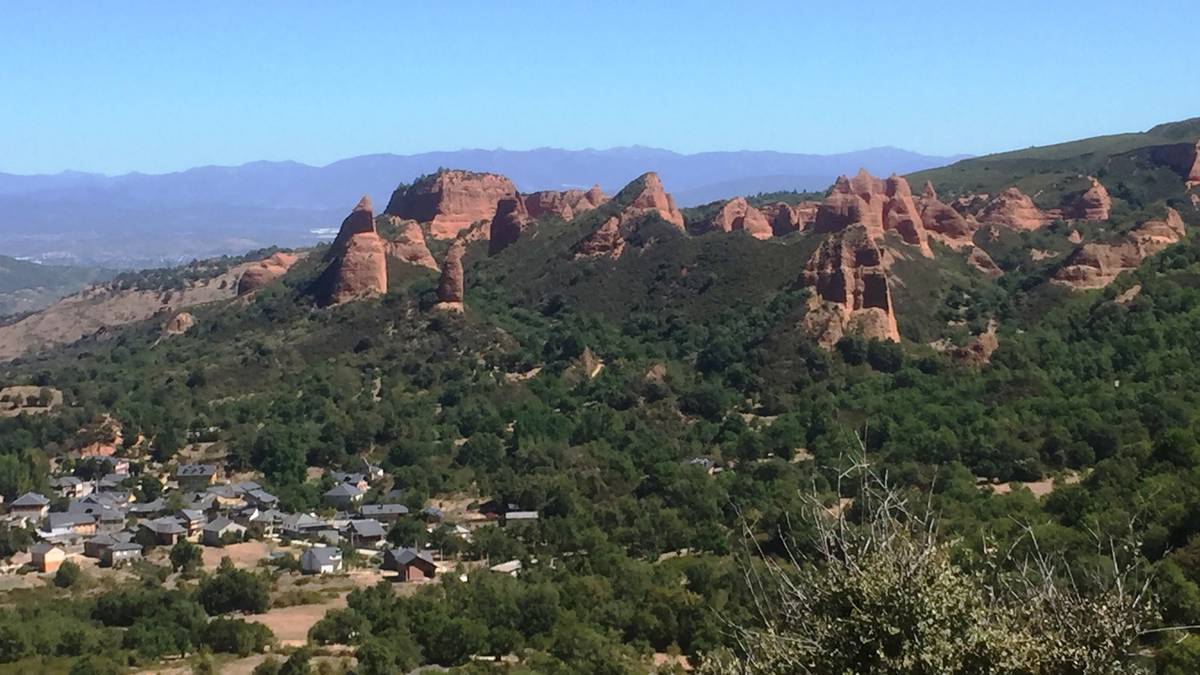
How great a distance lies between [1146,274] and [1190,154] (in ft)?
133

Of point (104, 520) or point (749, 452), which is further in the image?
point (749, 452)

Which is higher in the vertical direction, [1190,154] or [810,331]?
[1190,154]

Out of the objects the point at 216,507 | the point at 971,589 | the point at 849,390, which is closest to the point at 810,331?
the point at 849,390

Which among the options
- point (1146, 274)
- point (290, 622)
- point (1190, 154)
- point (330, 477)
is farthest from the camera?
point (1190, 154)

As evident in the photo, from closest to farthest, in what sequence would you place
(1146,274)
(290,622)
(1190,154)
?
(290,622)
(1146,274)
(1190,154)

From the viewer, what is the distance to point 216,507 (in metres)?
49.9

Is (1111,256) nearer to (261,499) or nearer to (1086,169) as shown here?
(1086,169)

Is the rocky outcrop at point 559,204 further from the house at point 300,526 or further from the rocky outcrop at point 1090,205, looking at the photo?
the house at point 300,526

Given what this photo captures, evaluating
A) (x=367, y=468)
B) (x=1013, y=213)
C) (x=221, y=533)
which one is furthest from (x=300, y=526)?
(x=1013, y=213)

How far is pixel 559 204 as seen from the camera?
314 ft

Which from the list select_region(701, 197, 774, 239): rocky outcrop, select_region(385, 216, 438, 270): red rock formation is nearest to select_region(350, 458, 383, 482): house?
select_region(385, 216, 438, 270): red rock formation

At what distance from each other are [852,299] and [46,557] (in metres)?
38.5

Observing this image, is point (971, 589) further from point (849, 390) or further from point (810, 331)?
point (810, 331)

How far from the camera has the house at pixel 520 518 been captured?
1793 inches
